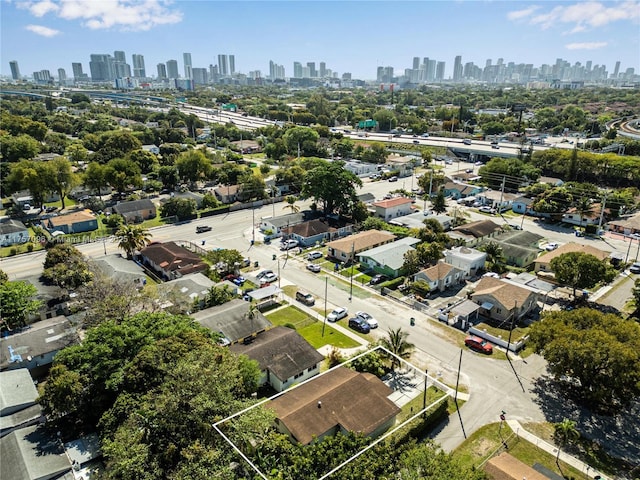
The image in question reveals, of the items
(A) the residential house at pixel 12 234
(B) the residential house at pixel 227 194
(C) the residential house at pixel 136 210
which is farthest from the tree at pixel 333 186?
(A) the residential house at pixel 12 234

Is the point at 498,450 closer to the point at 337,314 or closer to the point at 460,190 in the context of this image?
the point at 337,314

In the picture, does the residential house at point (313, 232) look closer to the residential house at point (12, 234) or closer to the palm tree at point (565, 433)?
the residential house at point (12, 234)

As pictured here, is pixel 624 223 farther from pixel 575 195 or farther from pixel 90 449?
pixel 90 449

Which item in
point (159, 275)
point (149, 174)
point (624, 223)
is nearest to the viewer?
point (159, 275)

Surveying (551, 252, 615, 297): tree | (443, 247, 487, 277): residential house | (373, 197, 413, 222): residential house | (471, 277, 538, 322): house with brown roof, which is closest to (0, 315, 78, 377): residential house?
(471, 277, 538, 322): house with brown roof

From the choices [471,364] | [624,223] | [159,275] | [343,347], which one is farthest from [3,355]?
[624,223]

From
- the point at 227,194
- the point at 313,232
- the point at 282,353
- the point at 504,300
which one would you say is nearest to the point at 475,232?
the point at 504,300

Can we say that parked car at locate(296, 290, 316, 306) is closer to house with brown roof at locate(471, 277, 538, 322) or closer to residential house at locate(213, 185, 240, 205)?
house with brown roof at locate(471, 277, 538, 322)
